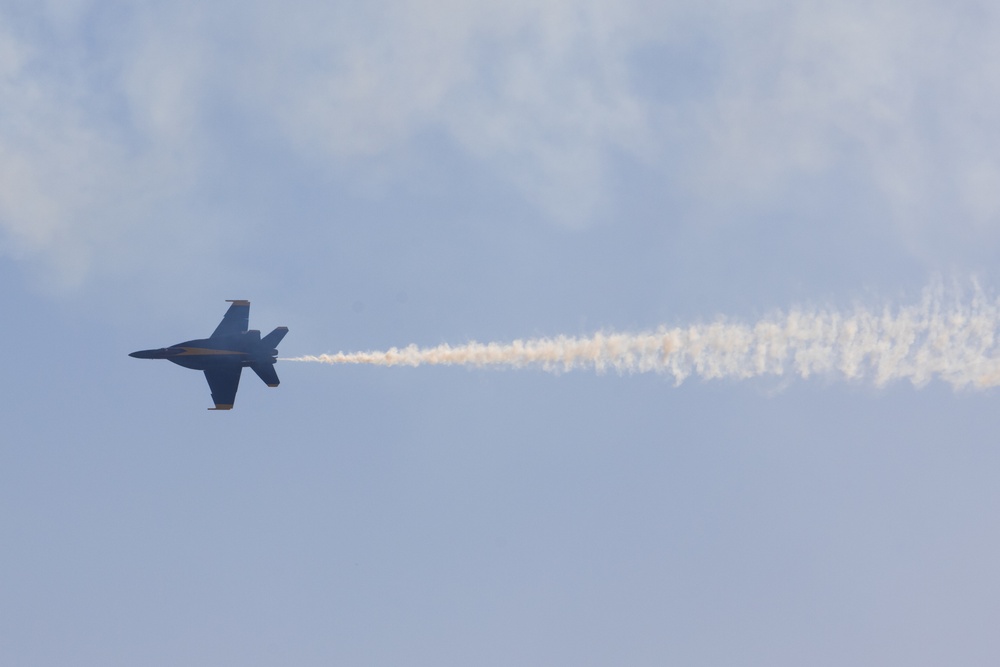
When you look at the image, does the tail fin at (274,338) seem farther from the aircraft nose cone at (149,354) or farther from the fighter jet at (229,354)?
the aircraft nose cone at (149,354)

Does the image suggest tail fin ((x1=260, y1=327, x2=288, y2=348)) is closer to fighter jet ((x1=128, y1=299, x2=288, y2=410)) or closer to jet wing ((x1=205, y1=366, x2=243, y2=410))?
fighter jet ((x1=128, y1=299, x2=288, y2=410))

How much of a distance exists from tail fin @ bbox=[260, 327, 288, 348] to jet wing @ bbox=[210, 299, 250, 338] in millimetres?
3128

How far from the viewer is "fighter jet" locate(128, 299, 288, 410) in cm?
10156

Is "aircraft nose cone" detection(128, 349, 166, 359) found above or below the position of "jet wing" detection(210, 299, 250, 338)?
below

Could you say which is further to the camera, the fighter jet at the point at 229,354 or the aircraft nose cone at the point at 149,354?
the aircraft nose cone at the point at 149,354

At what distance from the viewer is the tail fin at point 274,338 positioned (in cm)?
10188

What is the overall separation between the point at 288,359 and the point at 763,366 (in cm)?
3675

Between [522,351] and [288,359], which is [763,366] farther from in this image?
[288,359]

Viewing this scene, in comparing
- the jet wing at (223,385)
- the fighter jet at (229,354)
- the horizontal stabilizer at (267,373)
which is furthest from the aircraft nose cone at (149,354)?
the horizontal stabilizer at (267,373)

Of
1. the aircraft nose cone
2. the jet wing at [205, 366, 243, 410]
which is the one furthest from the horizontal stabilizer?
the aircraft nose cone

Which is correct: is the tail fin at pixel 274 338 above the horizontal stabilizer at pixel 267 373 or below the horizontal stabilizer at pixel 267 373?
above

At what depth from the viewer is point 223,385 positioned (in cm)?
10481

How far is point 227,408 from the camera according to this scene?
10519cm

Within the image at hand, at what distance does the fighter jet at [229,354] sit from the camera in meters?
102
